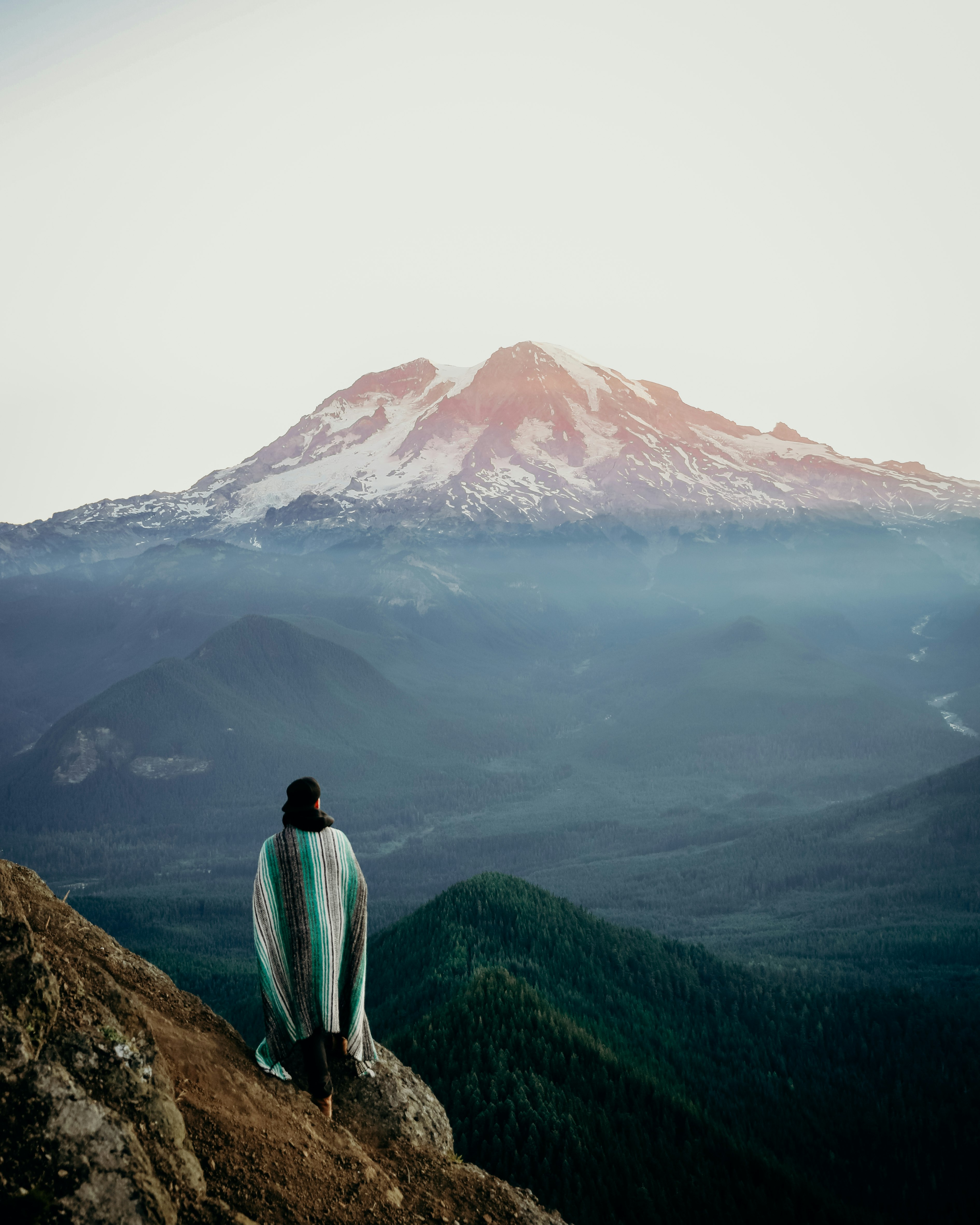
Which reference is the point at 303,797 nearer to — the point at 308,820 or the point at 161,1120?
the point at 308,820

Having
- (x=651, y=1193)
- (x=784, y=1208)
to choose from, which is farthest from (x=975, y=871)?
(x=651, y=1193)

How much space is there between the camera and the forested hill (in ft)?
110

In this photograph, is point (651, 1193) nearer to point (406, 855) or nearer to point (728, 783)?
point (406, 855)

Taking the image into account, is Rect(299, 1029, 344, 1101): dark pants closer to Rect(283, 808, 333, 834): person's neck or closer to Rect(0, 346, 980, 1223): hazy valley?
Rect(283, 808, 333, 834): person's neck

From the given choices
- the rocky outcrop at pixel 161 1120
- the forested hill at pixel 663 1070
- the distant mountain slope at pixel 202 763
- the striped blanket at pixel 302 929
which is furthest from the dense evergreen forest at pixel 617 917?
the striped blanket at pixel 302 929

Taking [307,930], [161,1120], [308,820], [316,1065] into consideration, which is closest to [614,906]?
[316,1065]

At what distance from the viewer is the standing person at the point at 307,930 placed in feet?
33.2

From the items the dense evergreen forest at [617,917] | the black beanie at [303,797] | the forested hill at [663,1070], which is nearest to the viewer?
the black beanie at [303,797]

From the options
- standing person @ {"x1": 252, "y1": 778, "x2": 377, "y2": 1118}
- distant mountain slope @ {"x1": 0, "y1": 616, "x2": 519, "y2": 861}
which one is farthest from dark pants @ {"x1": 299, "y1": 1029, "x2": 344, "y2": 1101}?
distant mountain slope @ {"x1": 0, "y1": 616, "x2": 519, "y2": 861}

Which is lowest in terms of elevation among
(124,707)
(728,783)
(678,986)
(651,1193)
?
(728,783)

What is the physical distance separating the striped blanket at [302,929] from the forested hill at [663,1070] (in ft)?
85.0

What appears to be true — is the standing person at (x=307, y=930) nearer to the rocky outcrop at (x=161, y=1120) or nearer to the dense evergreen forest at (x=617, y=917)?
the rocky outcrop at (x=161, y=1120)

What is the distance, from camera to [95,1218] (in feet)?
20.9

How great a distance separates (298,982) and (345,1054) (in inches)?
60.2
